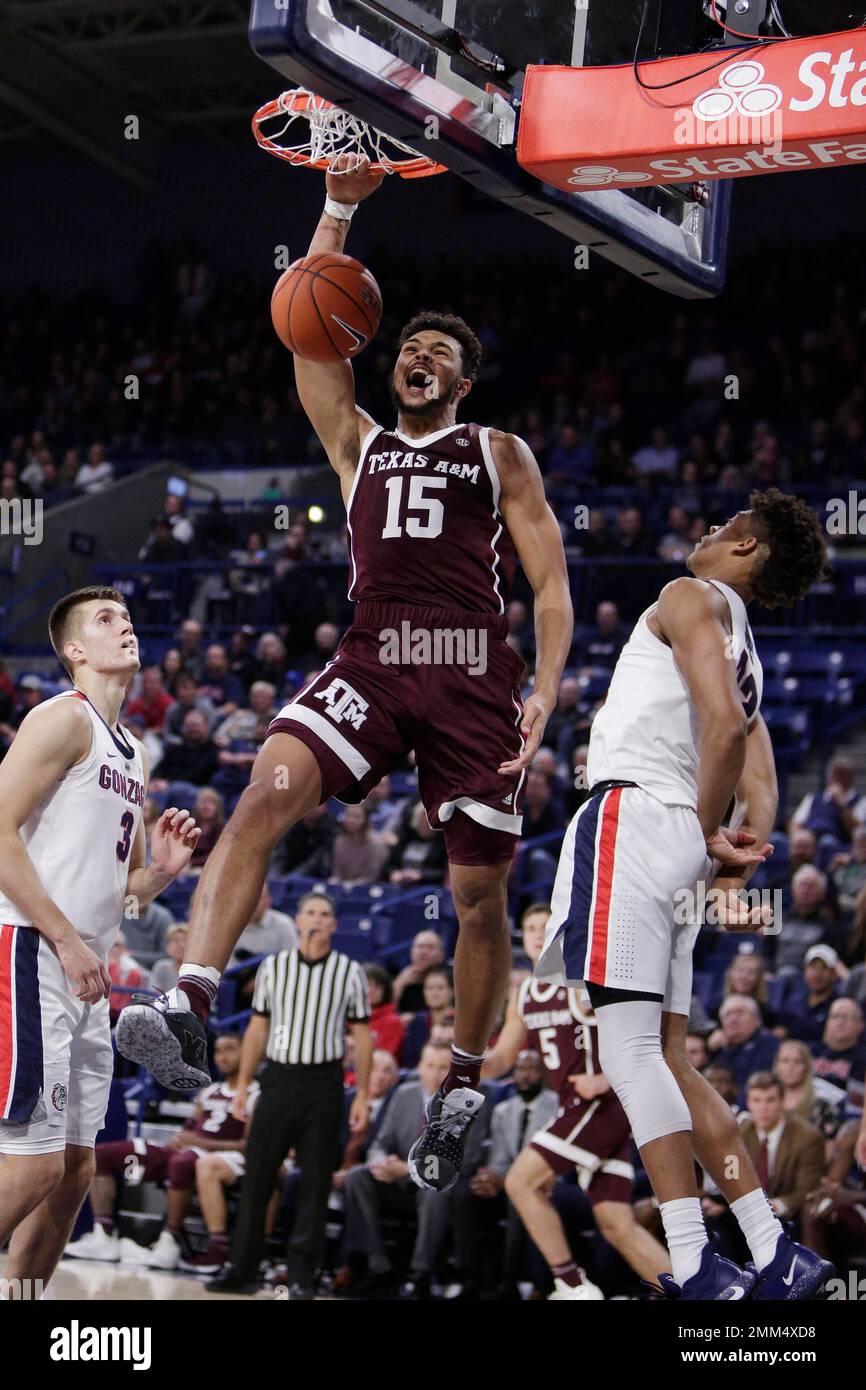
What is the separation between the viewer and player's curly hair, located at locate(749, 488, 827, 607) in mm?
4531

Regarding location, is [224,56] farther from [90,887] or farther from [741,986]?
[90,887]

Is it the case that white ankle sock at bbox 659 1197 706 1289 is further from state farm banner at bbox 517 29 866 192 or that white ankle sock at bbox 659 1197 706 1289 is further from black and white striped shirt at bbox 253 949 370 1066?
black and white striped shirt at bbox 253 949 370 1066

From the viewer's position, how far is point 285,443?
17.6m

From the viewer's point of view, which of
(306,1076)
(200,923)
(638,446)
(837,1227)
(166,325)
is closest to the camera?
(200,923)

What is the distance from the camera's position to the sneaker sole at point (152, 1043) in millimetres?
3941

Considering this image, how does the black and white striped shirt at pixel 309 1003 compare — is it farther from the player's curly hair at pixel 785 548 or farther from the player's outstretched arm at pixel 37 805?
the player's curly hair at pixel 785 548

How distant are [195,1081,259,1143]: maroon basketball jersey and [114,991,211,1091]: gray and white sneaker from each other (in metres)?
4.85

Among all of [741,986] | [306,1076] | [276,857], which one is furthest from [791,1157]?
[276,857]

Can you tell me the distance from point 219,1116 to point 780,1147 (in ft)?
9.95

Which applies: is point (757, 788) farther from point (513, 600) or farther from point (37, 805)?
point (513, 600)
